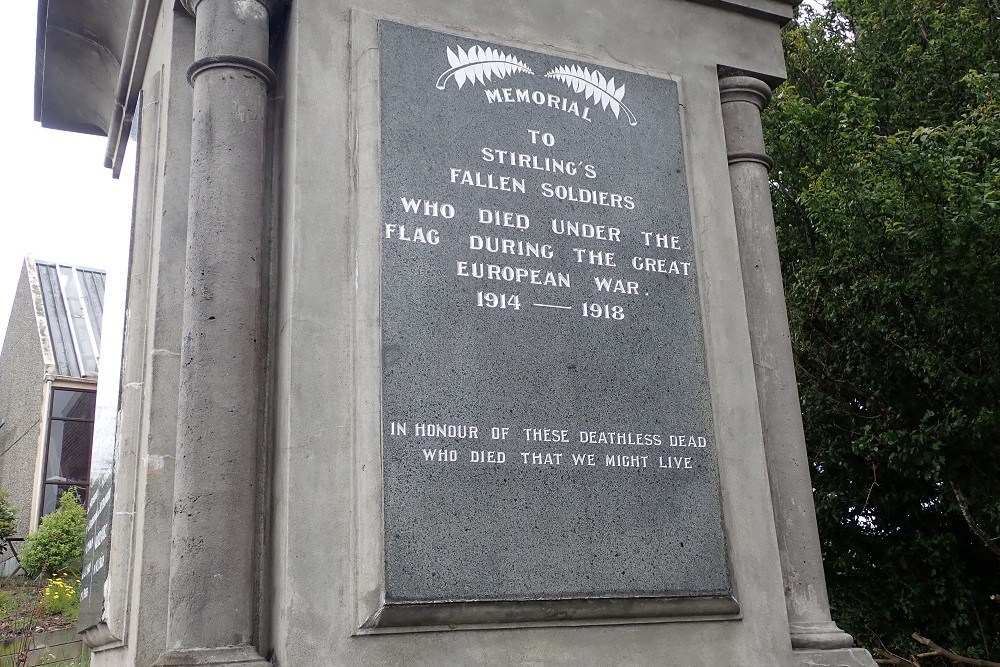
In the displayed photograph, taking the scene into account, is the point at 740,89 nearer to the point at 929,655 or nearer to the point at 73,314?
the point at 929,655

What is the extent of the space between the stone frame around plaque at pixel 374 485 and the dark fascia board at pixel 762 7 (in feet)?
5.89

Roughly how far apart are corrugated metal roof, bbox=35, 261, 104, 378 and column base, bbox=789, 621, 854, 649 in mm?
18956

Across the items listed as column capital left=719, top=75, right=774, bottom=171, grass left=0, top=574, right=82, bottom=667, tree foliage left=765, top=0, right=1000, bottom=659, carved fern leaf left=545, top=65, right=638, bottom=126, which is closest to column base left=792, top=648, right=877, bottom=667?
column capital left=719, top=75, right=774, bottom=171

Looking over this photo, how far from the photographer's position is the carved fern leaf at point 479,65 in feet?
15.4

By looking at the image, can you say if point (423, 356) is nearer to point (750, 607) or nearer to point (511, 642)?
point (511, 642)

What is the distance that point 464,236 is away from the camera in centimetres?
439

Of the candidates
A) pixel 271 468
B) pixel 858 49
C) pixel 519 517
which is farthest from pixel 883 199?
pixel 271 468

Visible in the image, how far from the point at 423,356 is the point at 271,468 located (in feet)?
2.60

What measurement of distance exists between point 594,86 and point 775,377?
1787 mm

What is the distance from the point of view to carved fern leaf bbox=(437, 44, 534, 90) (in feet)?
15.4

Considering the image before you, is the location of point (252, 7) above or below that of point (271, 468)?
above

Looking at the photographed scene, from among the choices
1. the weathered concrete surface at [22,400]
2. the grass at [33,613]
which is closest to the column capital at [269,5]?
the grass at [33,613]

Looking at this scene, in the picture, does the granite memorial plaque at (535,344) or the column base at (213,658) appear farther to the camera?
the granite memorial plaque at (535,344)

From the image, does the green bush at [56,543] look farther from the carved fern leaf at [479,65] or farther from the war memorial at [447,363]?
the carved fern leaf at [479,65]
